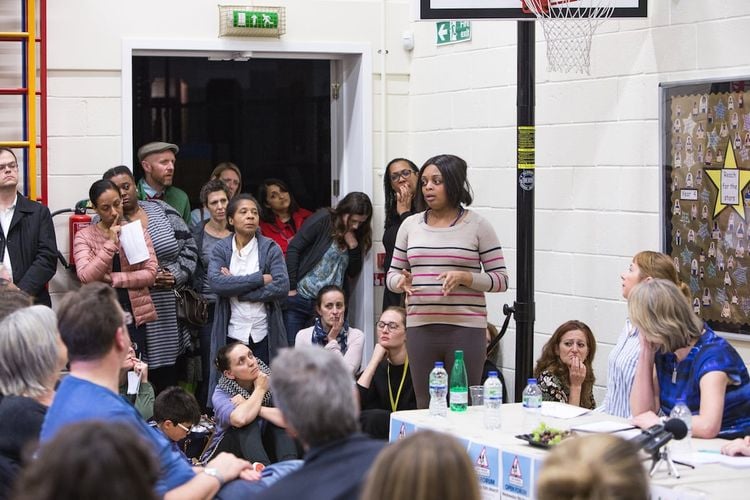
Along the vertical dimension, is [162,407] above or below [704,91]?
below

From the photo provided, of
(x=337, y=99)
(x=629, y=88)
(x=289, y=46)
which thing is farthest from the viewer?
(x=337, y=99)

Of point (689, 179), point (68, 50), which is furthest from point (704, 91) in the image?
point (68, 50)

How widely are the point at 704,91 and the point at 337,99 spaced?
2.73 m

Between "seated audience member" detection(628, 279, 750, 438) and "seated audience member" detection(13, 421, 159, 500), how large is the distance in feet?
7.88

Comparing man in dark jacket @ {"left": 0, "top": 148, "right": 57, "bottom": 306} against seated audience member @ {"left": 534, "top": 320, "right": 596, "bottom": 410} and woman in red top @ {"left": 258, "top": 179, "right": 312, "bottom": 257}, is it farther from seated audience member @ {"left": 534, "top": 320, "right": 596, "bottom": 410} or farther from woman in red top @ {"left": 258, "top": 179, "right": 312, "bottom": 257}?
seated audience member @ {"left": 534, "top": 320, "right": 596, "bottom": 410}

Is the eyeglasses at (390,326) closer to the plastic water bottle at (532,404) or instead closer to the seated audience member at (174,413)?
the seated audience member at (174,413)

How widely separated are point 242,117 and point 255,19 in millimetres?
1460

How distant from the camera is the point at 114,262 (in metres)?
6.09

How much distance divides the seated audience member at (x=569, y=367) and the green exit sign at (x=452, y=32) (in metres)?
1.96

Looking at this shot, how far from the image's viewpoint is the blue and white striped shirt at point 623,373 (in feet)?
14.5

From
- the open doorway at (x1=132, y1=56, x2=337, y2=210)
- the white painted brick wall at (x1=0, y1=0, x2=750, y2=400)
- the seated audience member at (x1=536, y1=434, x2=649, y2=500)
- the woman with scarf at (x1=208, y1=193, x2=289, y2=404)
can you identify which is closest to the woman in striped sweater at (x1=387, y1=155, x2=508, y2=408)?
the white painted brick wall at (x1=0, y1=0, x2=750, y2=400)

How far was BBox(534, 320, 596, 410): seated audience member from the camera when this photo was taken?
18.0 feet

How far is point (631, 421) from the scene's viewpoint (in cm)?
401

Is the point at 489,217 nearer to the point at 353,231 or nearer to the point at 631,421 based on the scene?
the point at 353,231
